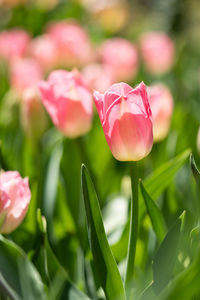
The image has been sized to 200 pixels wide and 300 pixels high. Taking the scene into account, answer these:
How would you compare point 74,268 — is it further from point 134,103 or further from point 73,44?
point 73,44

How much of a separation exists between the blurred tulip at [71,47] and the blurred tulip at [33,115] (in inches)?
23.4

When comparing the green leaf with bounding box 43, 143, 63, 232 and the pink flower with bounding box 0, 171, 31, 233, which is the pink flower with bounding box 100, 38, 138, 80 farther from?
the pink flower with bounding box 0, 171, 31, 233

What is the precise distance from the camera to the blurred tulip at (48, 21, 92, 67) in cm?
167

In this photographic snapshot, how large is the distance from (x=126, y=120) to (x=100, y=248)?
0.15m

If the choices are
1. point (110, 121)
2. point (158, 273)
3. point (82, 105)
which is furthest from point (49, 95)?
point (158, 273)

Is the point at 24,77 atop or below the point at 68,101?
below

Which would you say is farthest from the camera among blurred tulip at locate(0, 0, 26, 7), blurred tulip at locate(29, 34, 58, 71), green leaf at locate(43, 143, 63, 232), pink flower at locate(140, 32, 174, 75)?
blurred tulip at locate(0, 0, 26, 7)

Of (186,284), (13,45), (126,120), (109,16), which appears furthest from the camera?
(109,16)

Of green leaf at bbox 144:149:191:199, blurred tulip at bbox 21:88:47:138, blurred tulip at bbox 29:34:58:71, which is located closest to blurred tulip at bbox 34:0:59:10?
blurred tulip at bbox 29:34:58:71

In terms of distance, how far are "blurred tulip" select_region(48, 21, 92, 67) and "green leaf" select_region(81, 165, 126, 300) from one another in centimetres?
107

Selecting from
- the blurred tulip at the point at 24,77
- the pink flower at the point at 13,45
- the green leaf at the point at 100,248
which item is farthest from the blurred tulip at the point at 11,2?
the green leaf at the point at 100,248

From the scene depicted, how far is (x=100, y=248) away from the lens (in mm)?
652

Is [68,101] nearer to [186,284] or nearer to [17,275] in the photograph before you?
[17,275]

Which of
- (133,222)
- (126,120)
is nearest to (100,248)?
(133,222)
